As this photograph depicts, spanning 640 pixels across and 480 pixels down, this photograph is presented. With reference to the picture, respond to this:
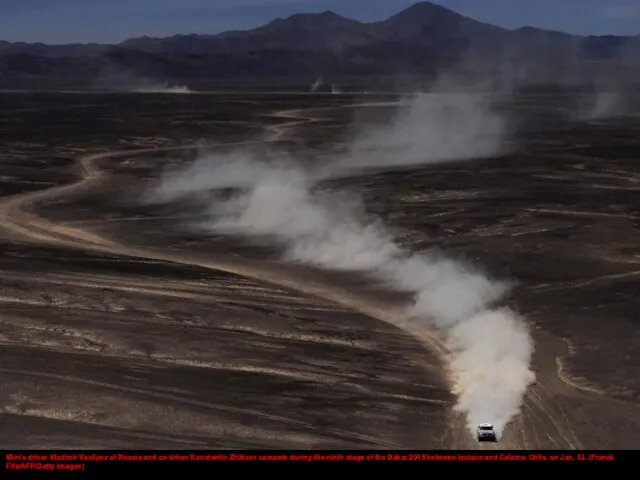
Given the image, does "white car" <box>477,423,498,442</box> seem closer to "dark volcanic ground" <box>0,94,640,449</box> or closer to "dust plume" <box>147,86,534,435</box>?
"dark volcanic ground" <box>0,94,640,449</box>

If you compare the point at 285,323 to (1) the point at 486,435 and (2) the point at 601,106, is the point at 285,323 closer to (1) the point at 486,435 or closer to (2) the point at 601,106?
(1) the point at 486,435

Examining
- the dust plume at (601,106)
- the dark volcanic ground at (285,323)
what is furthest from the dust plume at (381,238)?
the dust plume at (601,106)

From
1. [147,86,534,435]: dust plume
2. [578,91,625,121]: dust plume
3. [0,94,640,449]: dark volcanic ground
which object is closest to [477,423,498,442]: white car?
[0,94,640,449]: dark volcanic ground

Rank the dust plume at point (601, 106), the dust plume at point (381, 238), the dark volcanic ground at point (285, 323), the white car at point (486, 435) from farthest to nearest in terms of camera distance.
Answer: the dust plume at point (601, 106)
the dust plume at point (381, 238)
the dark volcanic ground at point (285, 323)
the white car at point (486, 435)

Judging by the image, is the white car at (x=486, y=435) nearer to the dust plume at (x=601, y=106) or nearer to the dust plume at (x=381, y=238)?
the dust plume at (x=381, y=238)
